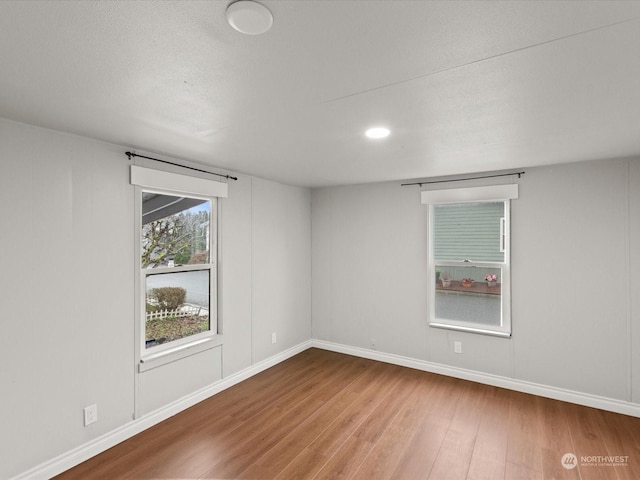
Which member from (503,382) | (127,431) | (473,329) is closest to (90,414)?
(127,431)

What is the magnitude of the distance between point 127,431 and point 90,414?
1.21 ft

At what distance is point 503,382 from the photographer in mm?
3650

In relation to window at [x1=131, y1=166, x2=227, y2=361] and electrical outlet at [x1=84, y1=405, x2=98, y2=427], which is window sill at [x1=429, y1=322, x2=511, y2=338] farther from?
electrical outlet at [x1=84, y1=405, x2=98, y2=427]

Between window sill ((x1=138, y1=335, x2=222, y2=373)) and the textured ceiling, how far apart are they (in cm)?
182

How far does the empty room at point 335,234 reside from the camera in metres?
1.31

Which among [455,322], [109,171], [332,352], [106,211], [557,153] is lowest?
[332,352]

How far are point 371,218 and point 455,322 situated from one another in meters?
1.67

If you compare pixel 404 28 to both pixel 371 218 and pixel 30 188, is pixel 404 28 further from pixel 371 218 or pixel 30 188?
pixel 371 218

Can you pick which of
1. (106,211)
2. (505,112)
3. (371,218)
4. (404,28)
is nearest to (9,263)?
(106,211)

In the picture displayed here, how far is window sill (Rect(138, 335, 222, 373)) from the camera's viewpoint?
9.38ft

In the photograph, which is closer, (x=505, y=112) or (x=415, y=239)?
(x=505, y=112)

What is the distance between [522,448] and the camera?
2.57m

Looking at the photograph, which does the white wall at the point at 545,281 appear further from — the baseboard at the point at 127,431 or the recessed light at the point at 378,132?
the recessed light at the point at 378,132

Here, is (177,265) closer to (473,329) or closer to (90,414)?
(90,414)
